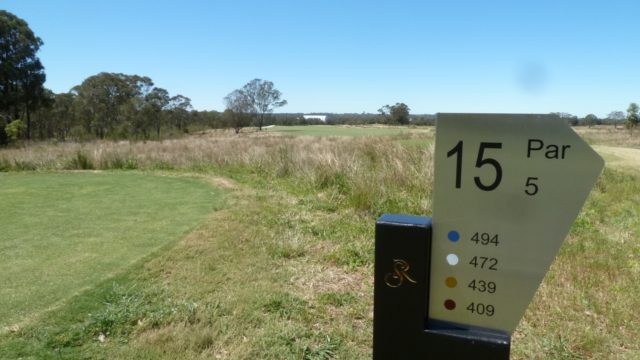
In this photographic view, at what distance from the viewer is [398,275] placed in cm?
125

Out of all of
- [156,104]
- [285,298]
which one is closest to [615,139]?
[156,104]

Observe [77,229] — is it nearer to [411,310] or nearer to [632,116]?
[411,310]

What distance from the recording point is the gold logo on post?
124 cm

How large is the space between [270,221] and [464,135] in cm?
449

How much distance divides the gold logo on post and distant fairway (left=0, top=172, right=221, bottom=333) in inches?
103

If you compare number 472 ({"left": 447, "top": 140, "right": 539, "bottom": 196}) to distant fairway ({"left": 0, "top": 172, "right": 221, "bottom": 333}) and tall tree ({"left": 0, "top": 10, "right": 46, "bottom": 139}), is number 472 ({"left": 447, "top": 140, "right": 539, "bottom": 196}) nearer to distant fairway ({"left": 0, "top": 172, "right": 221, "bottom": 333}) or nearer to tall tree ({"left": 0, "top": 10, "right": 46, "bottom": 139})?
distant fairway ({"left": 0, "top": 172, "right": 221, "bottom": 333})

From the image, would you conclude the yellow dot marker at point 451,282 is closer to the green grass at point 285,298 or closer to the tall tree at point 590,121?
the green grass at point 285,298

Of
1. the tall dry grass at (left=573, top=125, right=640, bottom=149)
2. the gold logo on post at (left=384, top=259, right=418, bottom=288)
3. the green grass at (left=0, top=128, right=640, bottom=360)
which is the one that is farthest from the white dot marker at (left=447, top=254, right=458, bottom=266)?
the tall dry grass at (left=573, top=125, right=640, bottom=149)

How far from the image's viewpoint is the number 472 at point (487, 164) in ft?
3.62

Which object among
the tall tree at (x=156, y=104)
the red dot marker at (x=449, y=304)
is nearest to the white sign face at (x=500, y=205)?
the red dot marker at (x=449, y=304)

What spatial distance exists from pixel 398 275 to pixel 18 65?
3621 centimetres

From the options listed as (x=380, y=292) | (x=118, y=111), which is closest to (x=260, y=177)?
(x=380, y=292)

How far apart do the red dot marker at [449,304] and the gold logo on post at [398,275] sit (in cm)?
11

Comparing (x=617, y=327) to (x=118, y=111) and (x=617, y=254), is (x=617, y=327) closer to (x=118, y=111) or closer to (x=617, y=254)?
(x=617, y=254)
